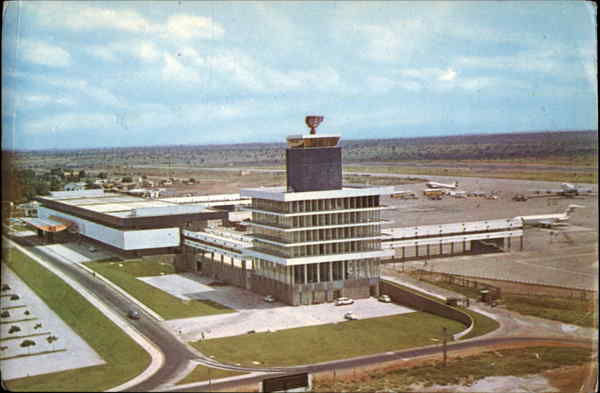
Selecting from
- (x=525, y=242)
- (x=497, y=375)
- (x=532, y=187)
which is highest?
(x=532, y=187)

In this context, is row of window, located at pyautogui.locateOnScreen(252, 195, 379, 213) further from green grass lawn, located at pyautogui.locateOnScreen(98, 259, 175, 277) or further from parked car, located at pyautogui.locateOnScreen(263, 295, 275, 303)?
green grass lawn, located at pyautogui.locateOnScreen(98, 259, 175, 277)

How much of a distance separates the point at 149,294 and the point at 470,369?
5.76m

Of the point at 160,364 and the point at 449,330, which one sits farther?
the point at 449,330

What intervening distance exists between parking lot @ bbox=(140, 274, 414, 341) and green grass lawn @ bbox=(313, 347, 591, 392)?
6.76 ft

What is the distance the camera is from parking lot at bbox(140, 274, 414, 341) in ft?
41.1

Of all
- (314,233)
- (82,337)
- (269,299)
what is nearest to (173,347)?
(82,337)

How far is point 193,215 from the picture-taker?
1549 cm

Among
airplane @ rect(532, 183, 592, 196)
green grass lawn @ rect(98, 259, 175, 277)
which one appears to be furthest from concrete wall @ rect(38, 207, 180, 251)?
airplane @ rect(532, 183, 592, 196)

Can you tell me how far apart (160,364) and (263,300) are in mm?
3436

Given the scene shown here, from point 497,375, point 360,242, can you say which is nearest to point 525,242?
point 360,242

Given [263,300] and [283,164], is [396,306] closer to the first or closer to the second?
[263,300]

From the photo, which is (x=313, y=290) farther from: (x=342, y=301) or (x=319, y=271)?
(x=342, y=301)

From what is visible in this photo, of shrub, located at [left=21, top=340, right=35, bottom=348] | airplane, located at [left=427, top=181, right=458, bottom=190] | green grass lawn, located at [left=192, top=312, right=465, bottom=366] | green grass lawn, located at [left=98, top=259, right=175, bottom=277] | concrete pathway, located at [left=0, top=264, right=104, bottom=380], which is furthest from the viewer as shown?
airplane, located at [left=427, top=181, right=458, bottom=190]

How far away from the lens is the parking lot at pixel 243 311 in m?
12.5
